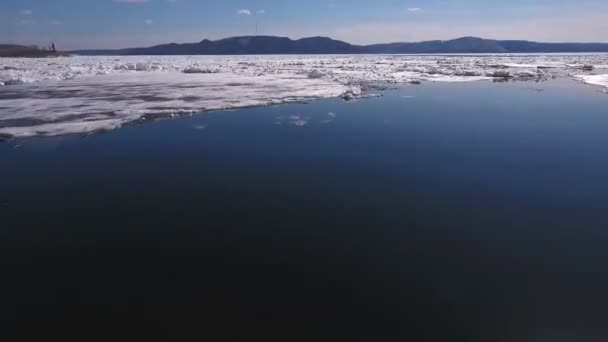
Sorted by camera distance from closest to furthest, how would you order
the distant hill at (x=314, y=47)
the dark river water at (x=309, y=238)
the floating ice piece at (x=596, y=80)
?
the dark river water at (x=309, y=238) < the floating ice piece at (x=596, y=80) < the distant hill at (x=314, y=47)

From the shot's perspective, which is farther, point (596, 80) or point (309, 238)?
point (596, 80)

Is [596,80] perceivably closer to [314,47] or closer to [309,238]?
[309,238]

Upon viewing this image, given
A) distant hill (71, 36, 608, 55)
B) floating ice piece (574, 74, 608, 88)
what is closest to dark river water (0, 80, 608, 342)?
floating ice piece (574, 74, 608, 88)

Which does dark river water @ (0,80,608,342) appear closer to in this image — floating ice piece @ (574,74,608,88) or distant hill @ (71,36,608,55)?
floating ice piece @ (574,74,608,88)

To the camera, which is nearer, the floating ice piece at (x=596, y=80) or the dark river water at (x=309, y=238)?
the dark river water at (x=309, y=238)

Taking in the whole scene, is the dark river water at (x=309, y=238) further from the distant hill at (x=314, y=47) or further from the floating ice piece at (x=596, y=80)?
the distant hill at (x=314, y=47)

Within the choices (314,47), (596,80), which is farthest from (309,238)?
(314,47)

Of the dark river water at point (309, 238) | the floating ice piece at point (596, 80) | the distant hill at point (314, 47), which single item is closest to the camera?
the dark river water at point (309, 238)

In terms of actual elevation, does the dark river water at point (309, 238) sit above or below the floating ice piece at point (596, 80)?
below

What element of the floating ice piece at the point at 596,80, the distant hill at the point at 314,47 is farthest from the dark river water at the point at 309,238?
the distant hill at the point at 314,47

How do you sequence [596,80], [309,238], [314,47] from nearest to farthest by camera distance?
[309,238] → [596,80] → [314,47]
